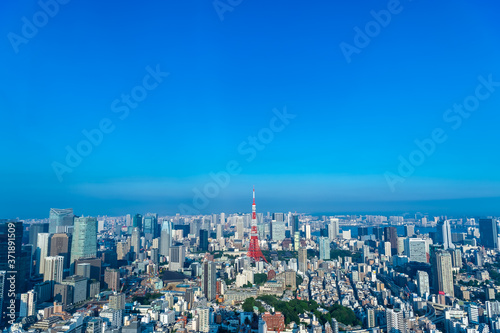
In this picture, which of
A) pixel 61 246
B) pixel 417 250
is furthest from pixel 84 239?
pixel 417 250

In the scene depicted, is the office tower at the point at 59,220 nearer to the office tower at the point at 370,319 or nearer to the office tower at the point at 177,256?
the office tower at the point at 177,256

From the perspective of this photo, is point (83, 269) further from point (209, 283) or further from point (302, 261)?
point (302, 261)

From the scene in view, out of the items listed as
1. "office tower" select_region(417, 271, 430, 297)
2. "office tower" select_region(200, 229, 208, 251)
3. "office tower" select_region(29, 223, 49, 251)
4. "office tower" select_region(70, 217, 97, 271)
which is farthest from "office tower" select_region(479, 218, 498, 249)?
"office tower" select_region(29, 223, 49, 251)

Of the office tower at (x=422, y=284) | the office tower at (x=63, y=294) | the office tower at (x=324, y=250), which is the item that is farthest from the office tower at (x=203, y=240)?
the office tower at (x=422, y=284)

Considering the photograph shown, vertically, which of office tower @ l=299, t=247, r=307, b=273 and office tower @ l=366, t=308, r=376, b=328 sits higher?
office tower @ l=299, t=247, r=307, b=273

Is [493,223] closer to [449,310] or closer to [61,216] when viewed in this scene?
[449,310]

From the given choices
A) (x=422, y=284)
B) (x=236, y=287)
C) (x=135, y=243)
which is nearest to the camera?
(x=422, y=284)

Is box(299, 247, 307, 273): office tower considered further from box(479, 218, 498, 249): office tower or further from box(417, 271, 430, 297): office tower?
box(479, 218, 498, 249): office tower
